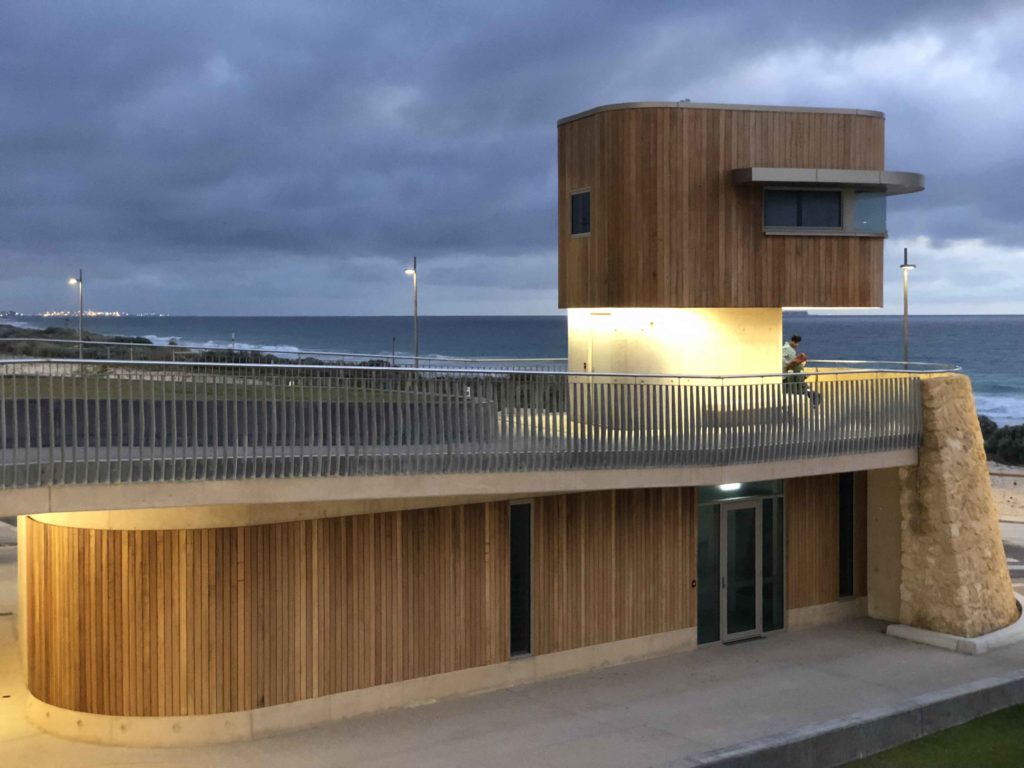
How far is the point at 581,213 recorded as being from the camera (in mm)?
19297

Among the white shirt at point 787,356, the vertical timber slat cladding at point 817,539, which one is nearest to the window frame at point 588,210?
the white shirt at point 787,356

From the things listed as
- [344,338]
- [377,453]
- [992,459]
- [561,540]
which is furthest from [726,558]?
[344,338]

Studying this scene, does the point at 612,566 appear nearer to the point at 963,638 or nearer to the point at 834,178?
the point at 963,638

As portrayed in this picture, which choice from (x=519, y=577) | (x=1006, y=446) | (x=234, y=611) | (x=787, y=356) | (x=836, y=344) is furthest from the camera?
(x=836, y=344)

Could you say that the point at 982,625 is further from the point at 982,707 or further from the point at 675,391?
the point at 675,391

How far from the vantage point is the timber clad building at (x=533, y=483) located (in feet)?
42.0

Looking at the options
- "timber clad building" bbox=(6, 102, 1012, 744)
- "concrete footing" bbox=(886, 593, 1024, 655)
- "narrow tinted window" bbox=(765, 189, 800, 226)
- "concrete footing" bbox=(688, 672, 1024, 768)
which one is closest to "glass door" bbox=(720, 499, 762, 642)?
"timber clad building" bbox=(6, 102, 1012, 744)

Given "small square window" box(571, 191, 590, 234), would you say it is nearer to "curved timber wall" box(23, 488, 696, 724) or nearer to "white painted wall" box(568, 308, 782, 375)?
"white painted wall" box(568, 308, 782, 375)

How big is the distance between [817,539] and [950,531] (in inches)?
88.6

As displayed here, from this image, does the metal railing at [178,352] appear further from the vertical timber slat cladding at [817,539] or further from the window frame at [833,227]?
the vertical timber slat cladding at [817,539]

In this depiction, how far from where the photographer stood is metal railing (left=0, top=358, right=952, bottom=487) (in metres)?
11.8

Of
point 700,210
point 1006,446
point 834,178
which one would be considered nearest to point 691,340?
point 700,210

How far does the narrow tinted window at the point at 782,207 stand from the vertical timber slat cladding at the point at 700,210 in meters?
0.20

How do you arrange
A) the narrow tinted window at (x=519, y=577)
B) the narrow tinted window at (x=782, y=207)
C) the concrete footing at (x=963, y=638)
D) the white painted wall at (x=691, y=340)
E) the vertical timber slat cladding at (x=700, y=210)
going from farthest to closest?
the white painted wall at (x=691, y=340) < the narrow tinted window at (x=782, y=207) < the vertical timber slat cladding at (x=700, y=210) < the concrete footing at (x=963, y=638) < the narrow tinted window at (x=519, y=577)
